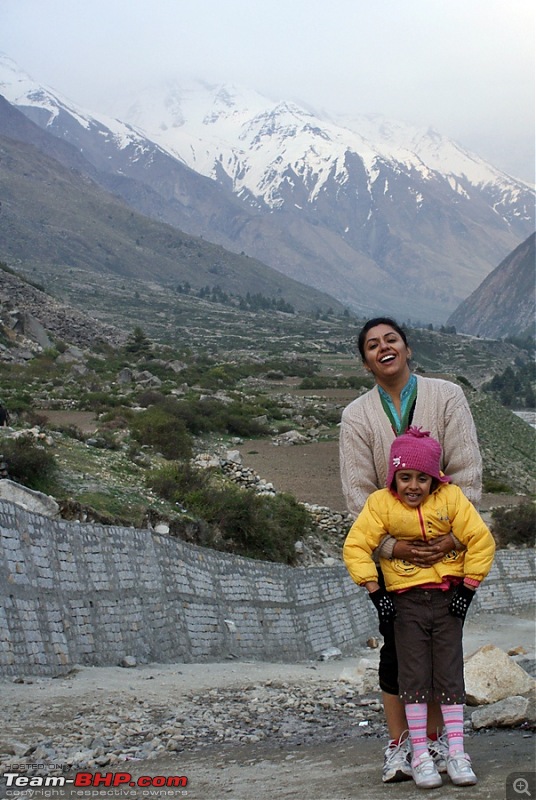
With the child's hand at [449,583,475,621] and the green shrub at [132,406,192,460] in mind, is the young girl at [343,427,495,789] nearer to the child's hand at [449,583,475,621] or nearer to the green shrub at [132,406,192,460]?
the child's hand at [449,583,475,621]

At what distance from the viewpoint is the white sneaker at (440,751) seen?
4273 mm

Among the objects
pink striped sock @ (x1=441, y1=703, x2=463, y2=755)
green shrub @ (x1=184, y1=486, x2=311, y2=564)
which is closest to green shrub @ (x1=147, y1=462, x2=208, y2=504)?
green shrub @ (x1=184, y1=486, x2=311, y2=564)

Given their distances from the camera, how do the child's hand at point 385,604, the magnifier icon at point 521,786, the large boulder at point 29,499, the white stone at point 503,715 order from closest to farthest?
the magnifier icon at point 521,786, the child's hand at point 385,604, the white stone at point 503,715, the large boulder at point 29,499

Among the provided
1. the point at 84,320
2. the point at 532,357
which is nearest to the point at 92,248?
the point at 532,357

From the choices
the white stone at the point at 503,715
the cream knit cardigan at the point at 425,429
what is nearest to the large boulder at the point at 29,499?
the white stone at the point at 503,715

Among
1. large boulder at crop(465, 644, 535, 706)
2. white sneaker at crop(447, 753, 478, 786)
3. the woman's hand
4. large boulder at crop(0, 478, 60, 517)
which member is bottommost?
large boulder at crop(465, 644, 535, 706)

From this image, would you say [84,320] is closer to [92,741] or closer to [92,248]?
[92,741]

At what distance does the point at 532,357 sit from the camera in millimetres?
151375

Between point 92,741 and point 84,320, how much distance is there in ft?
191

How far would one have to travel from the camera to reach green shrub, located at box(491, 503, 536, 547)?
86.2 feet

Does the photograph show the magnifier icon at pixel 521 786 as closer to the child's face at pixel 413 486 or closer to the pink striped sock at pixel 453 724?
the pink striped sock at pixel 453 724

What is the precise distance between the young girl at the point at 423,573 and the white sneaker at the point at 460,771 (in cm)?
9

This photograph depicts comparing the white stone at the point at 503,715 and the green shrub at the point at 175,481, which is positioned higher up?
the green shrub at the point at 175,481

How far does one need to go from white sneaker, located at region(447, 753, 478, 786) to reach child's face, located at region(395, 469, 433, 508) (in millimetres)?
1104
